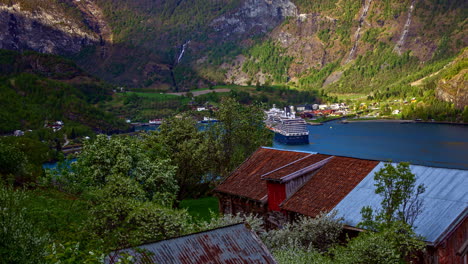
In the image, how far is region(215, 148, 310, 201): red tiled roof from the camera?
26.0m

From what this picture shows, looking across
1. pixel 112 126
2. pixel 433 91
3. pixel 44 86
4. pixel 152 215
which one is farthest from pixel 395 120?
pixel 152 215

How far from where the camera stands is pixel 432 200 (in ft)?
60.2

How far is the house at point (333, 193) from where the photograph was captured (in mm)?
17000

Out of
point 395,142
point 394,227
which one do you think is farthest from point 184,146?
point 395,142

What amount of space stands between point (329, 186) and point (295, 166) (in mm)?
2492

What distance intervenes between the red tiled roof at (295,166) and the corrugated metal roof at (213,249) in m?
10.4

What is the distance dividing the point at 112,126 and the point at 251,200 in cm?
12693

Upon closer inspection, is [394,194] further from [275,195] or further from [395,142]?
[395,142]

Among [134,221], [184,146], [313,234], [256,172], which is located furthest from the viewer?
[184,146]

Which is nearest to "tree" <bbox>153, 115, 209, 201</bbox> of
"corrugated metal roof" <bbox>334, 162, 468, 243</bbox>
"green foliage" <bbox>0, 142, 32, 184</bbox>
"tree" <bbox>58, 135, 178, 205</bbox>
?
"tree" <bbox>58, 135, 178, 205</bbox>

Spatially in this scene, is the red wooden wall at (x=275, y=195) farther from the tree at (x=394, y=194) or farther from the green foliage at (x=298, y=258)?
the green foliage at (x=298, y=258)

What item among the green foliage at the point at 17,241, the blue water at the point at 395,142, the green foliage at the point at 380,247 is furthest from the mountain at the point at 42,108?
the green foliage at the point at 17,241

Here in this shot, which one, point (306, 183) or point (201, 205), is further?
point (201, 205)

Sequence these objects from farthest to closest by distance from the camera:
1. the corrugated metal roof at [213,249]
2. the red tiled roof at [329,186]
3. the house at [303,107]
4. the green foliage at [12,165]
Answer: the house at [303,107]
the green foliage at [12,165]
the red tiled roof at [329,186]
the corrugated metal roof at [213,249]
